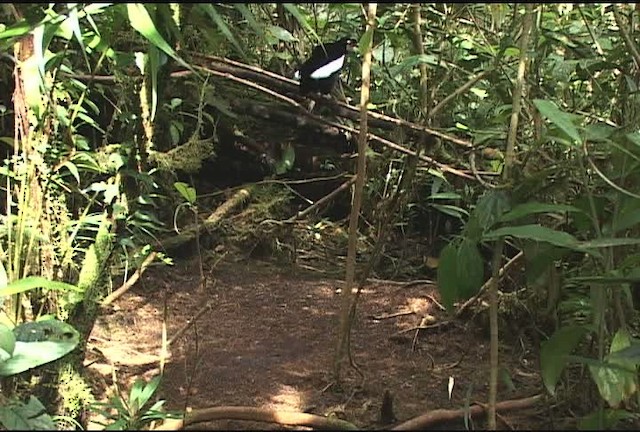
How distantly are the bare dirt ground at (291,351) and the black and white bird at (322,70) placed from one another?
30.3 inches

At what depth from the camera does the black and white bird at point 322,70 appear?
9.09ft

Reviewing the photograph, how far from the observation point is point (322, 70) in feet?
9.19

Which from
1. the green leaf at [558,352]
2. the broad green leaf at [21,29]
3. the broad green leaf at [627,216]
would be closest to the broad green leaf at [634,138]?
the broad green leaf at [627,216]

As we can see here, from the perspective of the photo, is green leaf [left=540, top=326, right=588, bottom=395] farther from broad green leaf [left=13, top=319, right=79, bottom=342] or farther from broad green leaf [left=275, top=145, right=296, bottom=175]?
broad green leaf [left=275, top=145, right=296, bottom=175]

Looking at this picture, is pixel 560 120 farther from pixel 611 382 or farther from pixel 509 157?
pixel 611 382

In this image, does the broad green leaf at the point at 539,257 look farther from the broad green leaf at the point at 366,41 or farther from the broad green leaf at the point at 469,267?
the broad green leaf at the point at 366,41

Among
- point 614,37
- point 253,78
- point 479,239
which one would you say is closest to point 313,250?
point 253,78

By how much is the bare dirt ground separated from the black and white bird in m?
0.77

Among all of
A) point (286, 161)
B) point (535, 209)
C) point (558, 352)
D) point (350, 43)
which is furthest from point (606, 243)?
point (286, 161)

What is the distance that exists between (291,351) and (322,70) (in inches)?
39.6

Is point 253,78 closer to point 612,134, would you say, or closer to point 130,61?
point 130,61

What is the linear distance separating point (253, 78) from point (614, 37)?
42.0 inches

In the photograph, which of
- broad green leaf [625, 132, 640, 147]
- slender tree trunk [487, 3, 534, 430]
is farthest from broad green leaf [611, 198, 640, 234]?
slender tree trunk [487, 3, 534, 430]

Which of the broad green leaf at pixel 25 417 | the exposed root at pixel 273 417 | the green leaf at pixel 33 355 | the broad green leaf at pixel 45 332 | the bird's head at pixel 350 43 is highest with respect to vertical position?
the bird's head at pixel 350 43
